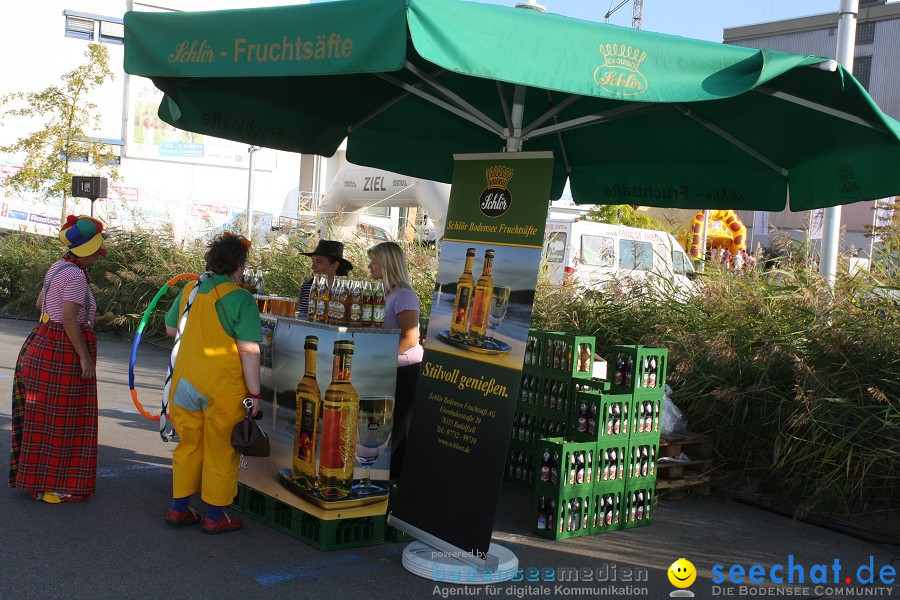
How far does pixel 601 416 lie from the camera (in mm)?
5707

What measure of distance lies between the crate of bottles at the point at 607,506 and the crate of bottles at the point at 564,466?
138 millimetres

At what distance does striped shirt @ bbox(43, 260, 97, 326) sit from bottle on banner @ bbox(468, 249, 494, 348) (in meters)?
2.76

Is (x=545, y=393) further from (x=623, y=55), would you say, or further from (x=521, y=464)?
(x=623, y=55)

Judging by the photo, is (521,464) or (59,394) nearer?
(59,394)

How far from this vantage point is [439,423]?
15.7ft

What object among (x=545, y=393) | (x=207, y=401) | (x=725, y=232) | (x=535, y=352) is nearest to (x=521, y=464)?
(x=545, y=393)

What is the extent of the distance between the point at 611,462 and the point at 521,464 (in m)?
1.28

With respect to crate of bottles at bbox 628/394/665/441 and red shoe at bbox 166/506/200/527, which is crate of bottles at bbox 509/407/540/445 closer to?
crate of bottles at bbox 628/394/665/441

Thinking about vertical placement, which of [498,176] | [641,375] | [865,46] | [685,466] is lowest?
[685,466]

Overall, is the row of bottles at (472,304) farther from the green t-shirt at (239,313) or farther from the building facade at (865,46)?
the building facade at (865,46)

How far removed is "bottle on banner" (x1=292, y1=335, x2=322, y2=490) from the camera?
16.6 feet

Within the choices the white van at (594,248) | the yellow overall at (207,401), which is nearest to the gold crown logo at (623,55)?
the yellow overall at (207,401)

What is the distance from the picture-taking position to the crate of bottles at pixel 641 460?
5895 mm

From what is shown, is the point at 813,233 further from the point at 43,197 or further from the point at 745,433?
the point at 43,197
